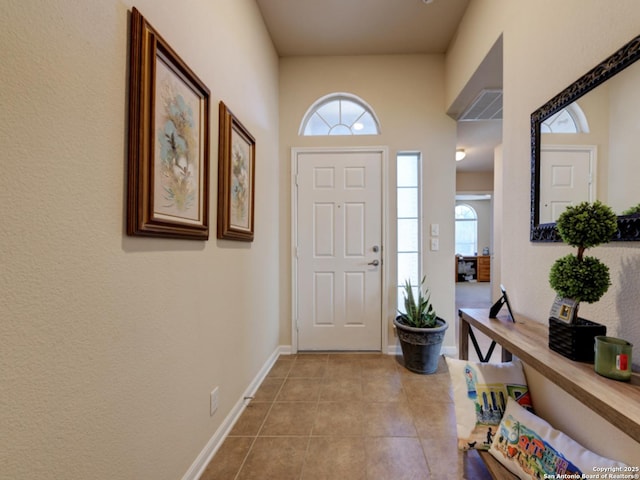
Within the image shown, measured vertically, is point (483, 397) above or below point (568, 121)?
below

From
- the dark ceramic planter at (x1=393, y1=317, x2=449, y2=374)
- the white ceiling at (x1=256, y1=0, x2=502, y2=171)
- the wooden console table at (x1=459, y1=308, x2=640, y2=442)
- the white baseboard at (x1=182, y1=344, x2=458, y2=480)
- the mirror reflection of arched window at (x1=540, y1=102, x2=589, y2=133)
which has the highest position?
the white ceiling at (x1=256, y1=0, x2=502, y2=171)

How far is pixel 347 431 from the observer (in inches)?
65.5

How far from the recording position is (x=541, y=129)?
1.28 m

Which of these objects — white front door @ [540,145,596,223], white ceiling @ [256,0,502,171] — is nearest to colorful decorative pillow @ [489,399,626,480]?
white front door @ [540,145,596,223]

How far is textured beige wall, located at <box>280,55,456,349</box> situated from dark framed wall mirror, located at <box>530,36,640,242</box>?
1442 mm

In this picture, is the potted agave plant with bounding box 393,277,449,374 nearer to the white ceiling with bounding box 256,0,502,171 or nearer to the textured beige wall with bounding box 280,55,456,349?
the textured beige wall with bounding box 280,55,456,349

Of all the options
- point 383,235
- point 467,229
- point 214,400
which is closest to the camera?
point 214,400

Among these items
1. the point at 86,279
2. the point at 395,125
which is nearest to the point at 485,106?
the point at 395,125

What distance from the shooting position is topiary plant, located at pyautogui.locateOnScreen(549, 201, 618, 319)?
875 millimetres

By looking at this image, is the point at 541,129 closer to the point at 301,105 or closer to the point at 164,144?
the point at 164,144

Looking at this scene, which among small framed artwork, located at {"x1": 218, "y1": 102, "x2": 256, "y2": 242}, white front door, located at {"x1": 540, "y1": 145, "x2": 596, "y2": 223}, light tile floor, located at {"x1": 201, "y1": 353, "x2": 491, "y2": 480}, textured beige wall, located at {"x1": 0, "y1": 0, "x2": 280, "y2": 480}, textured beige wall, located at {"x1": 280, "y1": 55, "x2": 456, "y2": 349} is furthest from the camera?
textured beige wall, located at {"x1": 280, "y1": 55, "x2": 456, "y2": 349}

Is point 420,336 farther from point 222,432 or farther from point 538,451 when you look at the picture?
point 222,432

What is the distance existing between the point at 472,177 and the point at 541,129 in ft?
18.4

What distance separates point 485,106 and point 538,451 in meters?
2.64
